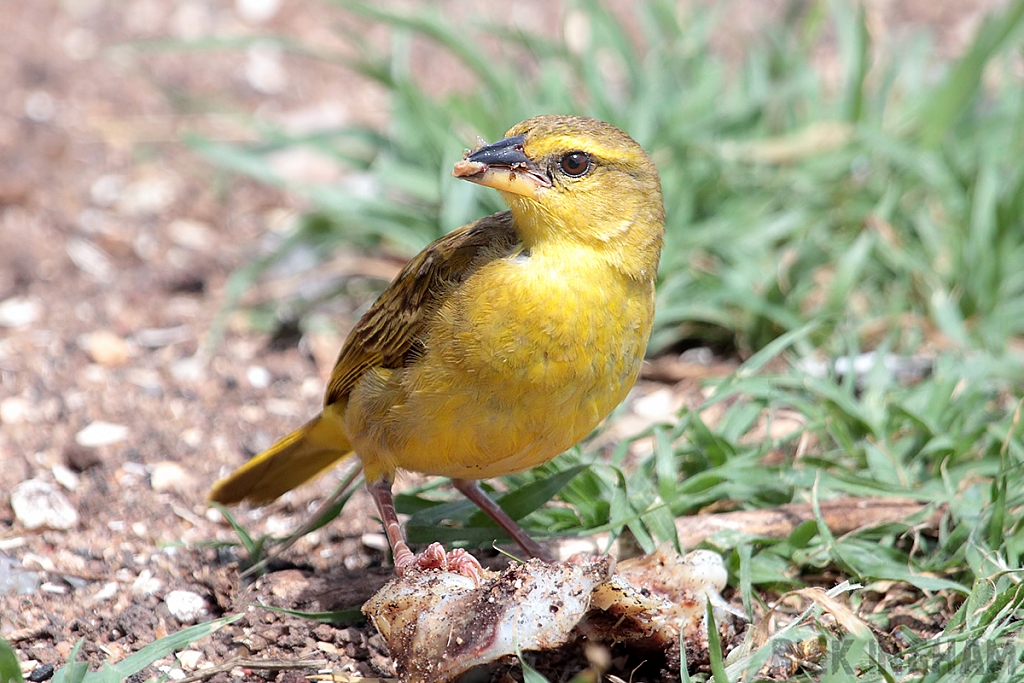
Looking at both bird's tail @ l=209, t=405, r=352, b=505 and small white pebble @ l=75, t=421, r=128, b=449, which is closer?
bird's tail @ l=209, t=405, r=352, b=505

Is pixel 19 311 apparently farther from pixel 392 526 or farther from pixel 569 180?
pixel 569 180

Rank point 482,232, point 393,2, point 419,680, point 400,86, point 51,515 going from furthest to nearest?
point 393,2 < point 400,86 < point 51,515 < point 482,232 < point 419,680

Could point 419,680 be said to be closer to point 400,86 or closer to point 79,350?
point 79,350

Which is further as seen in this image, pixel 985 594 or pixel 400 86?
pixel 400 86

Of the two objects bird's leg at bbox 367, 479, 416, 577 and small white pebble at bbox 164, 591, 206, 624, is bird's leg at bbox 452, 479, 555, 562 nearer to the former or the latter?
bird's leg at bbox 367, 479, 416, 577

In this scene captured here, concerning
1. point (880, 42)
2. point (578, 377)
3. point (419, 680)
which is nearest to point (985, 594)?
point (578, 377)

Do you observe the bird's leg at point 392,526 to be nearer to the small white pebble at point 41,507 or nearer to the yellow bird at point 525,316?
the yellow bird at point 525,316

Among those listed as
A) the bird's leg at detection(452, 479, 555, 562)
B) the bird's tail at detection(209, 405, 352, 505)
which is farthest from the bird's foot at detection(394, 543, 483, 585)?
the bird's tail at detection(209, 405, 352, 505)
